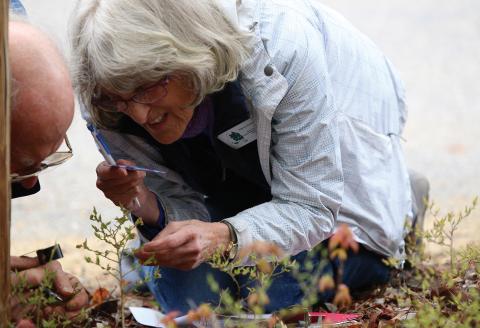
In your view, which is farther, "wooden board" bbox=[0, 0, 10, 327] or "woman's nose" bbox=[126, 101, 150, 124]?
"woman's nose" bbox=[126, 101, 150, 124]

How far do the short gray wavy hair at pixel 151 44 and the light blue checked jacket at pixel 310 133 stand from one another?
0.26ft

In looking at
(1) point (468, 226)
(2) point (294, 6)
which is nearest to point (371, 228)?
(2) point (294, 6)

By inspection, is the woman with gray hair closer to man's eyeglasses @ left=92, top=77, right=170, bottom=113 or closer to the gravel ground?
man's eyeglasses @ left=92, top=77, right=170, bottom=113

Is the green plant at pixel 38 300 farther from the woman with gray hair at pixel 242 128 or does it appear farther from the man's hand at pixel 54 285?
the woman with gray hair at pixel 242 128

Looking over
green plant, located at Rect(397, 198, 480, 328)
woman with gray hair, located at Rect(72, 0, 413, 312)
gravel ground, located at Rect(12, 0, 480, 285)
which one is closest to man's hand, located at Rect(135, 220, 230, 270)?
woman with gray hair, located at Rect(72, 0, 413, 312)

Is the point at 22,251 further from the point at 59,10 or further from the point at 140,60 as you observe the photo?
the point at 59,10

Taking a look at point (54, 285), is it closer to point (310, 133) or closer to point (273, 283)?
point (310, 133)

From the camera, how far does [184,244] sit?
246 centimetres

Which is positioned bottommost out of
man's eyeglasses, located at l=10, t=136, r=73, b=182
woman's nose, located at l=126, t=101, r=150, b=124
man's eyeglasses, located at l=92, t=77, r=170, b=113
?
man's eyeglasses, located at l=10, t=136, r=73, b=182

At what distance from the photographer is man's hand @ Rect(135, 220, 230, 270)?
2.42 meters

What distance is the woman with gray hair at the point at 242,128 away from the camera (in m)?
2.52

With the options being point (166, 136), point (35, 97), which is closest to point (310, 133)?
point (166, 136)

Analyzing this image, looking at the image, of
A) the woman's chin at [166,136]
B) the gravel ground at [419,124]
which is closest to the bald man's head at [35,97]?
the woman's chin at [166,136]

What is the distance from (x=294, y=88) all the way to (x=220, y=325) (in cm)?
74
